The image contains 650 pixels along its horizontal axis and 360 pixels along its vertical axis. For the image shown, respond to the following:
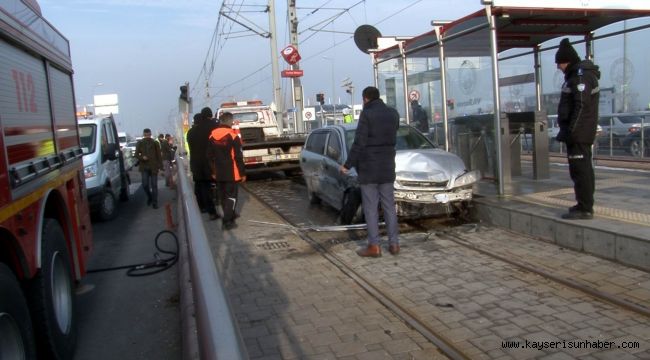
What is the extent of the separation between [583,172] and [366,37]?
649 centimetres

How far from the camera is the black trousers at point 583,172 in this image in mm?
6375

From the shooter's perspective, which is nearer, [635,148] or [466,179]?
[466,179]

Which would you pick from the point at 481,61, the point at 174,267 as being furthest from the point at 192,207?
the point at 481,61

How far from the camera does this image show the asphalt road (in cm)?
475

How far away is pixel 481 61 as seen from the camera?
10102 millimetres

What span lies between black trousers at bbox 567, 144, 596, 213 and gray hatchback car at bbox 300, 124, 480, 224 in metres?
1.67

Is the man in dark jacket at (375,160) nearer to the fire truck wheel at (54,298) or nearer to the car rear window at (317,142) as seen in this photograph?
the fire truck wheel at (54,298)

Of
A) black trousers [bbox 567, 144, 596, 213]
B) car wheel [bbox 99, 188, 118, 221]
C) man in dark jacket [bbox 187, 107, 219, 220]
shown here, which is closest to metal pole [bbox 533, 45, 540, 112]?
black trousers [bbox 567, 144, 596, 213]

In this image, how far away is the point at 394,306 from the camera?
16.1ft

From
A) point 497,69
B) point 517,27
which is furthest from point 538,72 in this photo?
point 497,69

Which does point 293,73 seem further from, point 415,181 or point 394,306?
point 394,306

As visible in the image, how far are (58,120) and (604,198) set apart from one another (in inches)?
267

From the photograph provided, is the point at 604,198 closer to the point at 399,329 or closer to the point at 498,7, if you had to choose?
the point at 498,7

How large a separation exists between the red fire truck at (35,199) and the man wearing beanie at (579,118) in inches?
207
